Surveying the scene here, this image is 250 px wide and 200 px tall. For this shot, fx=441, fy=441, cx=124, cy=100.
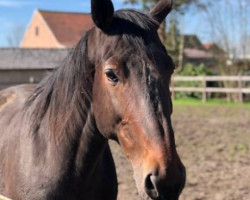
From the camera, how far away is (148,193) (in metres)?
2.26

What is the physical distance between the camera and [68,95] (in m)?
3.01

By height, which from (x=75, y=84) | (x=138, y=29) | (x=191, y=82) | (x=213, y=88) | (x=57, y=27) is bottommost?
(x=191, y=82)

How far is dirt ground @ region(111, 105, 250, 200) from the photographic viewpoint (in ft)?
21.6

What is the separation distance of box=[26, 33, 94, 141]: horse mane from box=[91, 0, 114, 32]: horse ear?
28 cm

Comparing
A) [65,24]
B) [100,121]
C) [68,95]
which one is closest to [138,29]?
[100,121]

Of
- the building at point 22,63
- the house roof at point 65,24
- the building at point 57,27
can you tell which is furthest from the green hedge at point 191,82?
the house roof at point 65,24

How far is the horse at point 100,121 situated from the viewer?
2.32m

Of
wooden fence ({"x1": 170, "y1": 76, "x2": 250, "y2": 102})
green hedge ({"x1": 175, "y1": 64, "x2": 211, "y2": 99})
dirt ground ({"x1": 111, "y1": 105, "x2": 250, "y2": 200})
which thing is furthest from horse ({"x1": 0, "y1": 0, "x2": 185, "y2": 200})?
green hedge ({"x1": 175, "y1": 64, "x2": 211, "y2": 99})

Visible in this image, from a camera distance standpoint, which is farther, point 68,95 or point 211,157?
point 211,157

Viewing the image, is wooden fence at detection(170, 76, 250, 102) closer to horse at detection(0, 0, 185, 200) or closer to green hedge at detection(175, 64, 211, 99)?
green hedge at detection(175, 64, 211, 99)

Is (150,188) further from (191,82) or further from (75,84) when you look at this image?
(191,82)

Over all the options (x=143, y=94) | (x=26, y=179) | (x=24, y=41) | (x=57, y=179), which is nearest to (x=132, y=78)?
(x=143, y=94)

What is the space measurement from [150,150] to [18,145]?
1371 mm

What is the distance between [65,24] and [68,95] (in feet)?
164
